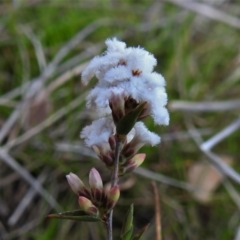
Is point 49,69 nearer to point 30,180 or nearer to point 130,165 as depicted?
point 30,180

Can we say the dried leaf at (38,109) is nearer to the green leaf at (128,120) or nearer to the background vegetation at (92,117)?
the background vegetation at (92,117)

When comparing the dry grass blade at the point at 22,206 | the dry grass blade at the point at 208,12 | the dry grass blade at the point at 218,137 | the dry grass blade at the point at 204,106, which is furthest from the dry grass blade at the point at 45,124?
the dry grass blade at the point at 208,12

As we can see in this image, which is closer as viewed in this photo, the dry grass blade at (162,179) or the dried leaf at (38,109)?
the dry grass blade at (162,179)

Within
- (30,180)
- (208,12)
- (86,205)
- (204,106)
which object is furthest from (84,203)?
(208,12)

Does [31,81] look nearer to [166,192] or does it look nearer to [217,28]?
[166,192]

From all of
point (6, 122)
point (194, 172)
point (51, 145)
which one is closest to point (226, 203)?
point (194, 172)

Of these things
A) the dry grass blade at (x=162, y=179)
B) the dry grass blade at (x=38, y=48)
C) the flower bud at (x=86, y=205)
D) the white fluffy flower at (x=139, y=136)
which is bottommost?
the flower bud at (x=86, y=205)

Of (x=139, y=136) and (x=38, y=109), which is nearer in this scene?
(x=139, y=136)
